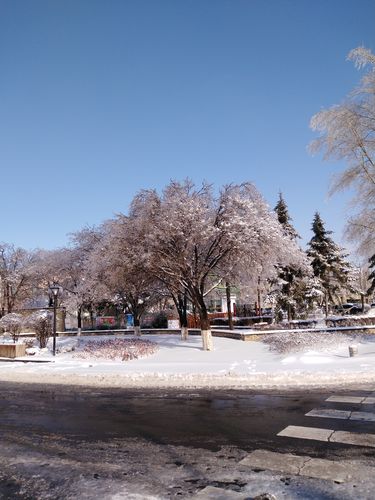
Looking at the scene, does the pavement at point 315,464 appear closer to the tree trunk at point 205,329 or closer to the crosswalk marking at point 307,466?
the crosswalk marking at point 307,466

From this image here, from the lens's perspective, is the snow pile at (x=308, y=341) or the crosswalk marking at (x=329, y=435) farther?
the snow pile at (x=308, y=341)

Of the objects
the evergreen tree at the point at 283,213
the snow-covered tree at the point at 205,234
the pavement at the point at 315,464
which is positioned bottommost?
the pavement at the point at 315,464

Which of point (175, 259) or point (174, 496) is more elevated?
point (175, 259)

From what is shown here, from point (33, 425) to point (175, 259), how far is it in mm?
13122

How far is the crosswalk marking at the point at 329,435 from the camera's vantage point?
6637 millimetres

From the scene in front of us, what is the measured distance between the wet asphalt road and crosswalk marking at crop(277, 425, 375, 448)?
262 millimetres

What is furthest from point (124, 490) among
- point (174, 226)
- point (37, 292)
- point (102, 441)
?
point (37, 292)

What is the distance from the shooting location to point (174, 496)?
479cm

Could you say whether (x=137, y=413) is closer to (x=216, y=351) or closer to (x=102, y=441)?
(x=102, y=441)

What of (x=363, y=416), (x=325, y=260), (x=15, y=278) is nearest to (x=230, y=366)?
(x=363, y=416)

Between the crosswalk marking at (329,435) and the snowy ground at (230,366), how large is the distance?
17.2 ft

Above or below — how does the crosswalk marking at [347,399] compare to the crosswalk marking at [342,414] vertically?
below

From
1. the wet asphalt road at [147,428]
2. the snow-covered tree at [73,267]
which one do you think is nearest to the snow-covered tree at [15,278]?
the snow-covered tree at [73,267]

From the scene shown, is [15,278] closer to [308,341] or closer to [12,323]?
[12,323]
